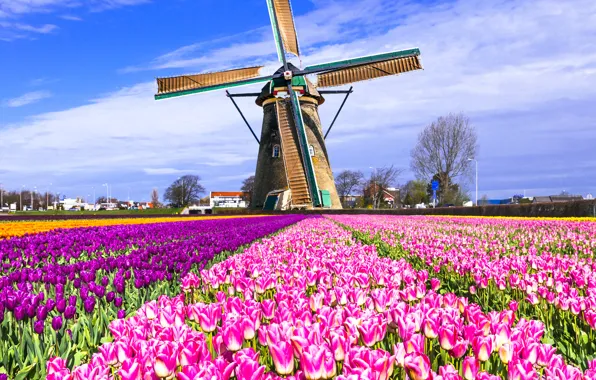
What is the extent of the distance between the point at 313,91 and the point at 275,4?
5.98 meters

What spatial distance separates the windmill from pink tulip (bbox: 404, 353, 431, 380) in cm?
3172

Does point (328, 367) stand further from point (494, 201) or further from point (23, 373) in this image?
point (494, 201)

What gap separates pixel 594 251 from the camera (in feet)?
24.6

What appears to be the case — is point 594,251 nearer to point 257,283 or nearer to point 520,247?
point 520,247

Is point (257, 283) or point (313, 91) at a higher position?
point (313, 91)

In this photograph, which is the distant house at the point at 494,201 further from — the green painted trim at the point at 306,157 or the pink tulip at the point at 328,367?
the pink tulip at the point at 328,367

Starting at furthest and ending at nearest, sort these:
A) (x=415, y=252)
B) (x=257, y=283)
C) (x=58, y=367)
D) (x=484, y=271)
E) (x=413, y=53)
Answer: (x=413, y=53) → (x=415, y=252) → (x=484, y=271) → (x=257, y=283) → (x=58, y=367)

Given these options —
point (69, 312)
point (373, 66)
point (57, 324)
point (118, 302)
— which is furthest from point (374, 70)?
point (57, 324)

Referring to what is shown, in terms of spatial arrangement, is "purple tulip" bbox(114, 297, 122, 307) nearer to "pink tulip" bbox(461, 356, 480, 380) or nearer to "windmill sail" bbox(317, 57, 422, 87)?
"pink tulip" bbox(461, 356, 480, 380)

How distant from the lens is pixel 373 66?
33.3 meters

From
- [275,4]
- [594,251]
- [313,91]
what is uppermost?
[275,4]

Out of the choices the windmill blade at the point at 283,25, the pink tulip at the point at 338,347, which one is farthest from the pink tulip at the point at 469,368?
the windmill blade at the point at 283,25

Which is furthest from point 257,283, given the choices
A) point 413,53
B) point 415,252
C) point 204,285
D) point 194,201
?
point 194,201

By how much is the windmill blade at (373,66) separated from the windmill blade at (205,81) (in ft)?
11.9
